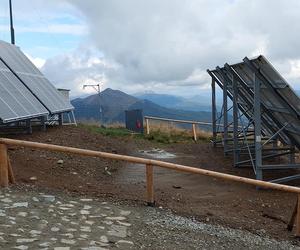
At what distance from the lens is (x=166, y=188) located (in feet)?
33.9

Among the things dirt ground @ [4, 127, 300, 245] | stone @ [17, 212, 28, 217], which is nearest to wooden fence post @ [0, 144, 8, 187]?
dirt ground @ [4, 127, 300, 245]

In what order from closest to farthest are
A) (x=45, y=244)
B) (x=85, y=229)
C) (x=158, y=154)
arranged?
(x=45, y=244) < (x=85, y=229) < (x=158, y=154)

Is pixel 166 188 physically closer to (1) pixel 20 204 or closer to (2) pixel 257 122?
(2) pixel 257 122


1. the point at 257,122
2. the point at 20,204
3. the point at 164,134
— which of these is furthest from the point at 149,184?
the point at 164,134

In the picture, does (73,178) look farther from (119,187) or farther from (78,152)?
(78,152)

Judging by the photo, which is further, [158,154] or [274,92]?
[158,154]

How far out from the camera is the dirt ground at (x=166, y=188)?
27.3 ft

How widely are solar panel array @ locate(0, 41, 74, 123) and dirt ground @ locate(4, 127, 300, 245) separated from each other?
80 cm

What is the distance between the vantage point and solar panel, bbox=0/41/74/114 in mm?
15203

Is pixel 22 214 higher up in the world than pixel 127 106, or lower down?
lower down

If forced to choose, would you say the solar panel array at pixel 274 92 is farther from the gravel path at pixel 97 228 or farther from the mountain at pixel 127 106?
the mountain at pixel 127 106

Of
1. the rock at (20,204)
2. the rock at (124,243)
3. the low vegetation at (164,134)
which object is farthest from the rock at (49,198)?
the low vegetation at (164,134)

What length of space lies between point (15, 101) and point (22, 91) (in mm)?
1373

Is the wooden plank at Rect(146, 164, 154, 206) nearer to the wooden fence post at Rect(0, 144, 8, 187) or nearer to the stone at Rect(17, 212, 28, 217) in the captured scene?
the stone at Rect(17, 212, 28, 217)
